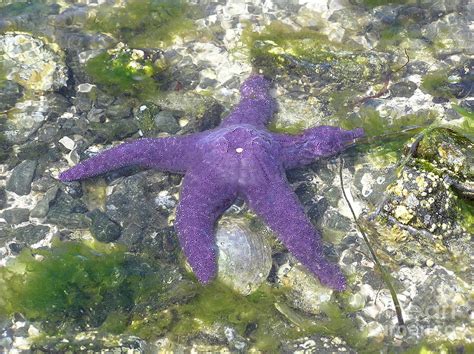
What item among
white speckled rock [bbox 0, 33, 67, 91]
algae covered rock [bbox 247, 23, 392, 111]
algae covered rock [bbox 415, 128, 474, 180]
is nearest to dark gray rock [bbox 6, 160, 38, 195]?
white speckled rock [bbox 0, 33, 67, 91]

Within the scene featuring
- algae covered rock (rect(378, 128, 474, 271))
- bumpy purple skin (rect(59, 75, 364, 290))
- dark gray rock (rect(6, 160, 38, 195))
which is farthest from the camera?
dark gray rock (rect(6, 160, 38, 195))

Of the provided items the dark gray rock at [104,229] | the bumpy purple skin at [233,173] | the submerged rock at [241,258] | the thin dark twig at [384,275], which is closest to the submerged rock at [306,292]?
the bumpy purple skin at [233,173]

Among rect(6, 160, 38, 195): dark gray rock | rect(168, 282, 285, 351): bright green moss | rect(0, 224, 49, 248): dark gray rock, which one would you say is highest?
rect(6, 160, 38, 195): dark gray rock

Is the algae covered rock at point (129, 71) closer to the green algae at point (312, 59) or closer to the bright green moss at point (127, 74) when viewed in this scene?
the bright green moss at point (127, 74)

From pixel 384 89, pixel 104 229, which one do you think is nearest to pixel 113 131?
pixel 104 229

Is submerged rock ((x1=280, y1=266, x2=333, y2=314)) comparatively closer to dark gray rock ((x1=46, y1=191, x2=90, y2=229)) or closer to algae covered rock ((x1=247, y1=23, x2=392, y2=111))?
dark gray rock ((x1=46, y1=191, x2=90, y2=229))

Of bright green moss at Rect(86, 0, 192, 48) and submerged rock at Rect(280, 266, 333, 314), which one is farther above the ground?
bright green moss at Rect(86, 0, 192, 48)

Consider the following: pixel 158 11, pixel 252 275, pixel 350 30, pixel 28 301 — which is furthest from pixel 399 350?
pixel 158 11

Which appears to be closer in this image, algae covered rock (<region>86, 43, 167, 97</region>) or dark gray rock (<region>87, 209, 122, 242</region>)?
dark gray rock (<region>87, 209, 122, 242</region>)
